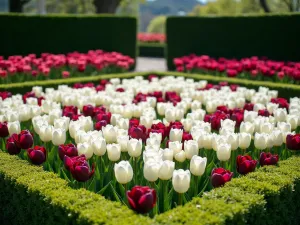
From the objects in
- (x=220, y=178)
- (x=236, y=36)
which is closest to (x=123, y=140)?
(x=220, y=178)

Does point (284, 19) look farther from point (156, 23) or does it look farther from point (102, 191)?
point (156, 23)

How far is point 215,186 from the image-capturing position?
4.04m

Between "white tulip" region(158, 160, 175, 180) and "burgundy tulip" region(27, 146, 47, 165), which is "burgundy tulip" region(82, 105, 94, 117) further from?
"white tulip" region(158, 160, 175, 180)

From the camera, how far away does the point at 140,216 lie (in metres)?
3.33

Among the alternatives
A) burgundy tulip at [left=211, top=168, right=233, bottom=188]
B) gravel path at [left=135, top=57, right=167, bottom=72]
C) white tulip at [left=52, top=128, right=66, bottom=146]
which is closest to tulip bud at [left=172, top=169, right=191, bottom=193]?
burgundy tulip at [left=211, top=168, right=233, bottom=188]

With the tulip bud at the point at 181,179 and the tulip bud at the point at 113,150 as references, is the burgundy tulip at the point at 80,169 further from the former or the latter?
the tulip bud at the point at 181,179

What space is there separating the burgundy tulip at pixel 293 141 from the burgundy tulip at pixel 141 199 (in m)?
2.22

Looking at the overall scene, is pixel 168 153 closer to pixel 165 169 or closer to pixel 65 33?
pixel 165 169

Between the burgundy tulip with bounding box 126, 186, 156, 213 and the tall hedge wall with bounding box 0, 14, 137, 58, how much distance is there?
39.1 feet

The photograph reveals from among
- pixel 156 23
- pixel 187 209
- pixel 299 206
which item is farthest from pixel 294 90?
pixel 156 23

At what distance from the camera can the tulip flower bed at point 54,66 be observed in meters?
10.9

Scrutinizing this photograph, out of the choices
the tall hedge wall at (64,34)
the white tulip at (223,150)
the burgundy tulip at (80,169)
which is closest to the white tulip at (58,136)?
the burgundy tulip at (80,169)

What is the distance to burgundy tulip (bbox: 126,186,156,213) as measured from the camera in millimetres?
3311

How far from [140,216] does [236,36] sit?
13273 mm
